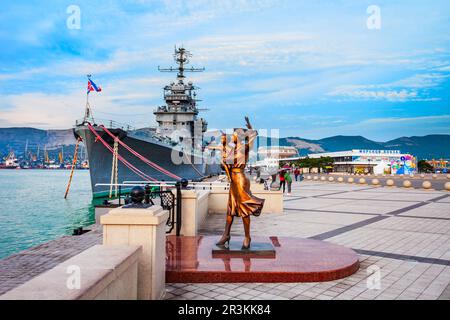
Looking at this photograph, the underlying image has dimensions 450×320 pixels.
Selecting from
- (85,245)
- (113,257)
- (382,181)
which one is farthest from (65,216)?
(382,181)

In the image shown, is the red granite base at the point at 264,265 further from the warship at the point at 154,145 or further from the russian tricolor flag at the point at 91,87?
the russian tricolor flag at the point at 91,87

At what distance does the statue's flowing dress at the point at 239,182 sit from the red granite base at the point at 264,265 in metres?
0.89

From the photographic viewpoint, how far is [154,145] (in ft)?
120

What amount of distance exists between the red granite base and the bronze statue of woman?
78 cm

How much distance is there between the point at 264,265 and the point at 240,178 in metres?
1.65

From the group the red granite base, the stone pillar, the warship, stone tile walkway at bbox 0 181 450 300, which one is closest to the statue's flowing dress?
the red granite base

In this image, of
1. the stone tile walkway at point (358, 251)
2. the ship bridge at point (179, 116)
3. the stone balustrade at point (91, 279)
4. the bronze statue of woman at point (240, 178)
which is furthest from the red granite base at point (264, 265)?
the ship bridge at point (179, 116)

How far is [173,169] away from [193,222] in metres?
32.3

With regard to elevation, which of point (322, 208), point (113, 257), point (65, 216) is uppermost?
point (113, 257)

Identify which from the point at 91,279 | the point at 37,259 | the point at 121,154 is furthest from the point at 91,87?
the point at 91,279

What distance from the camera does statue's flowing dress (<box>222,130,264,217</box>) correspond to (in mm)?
6699
